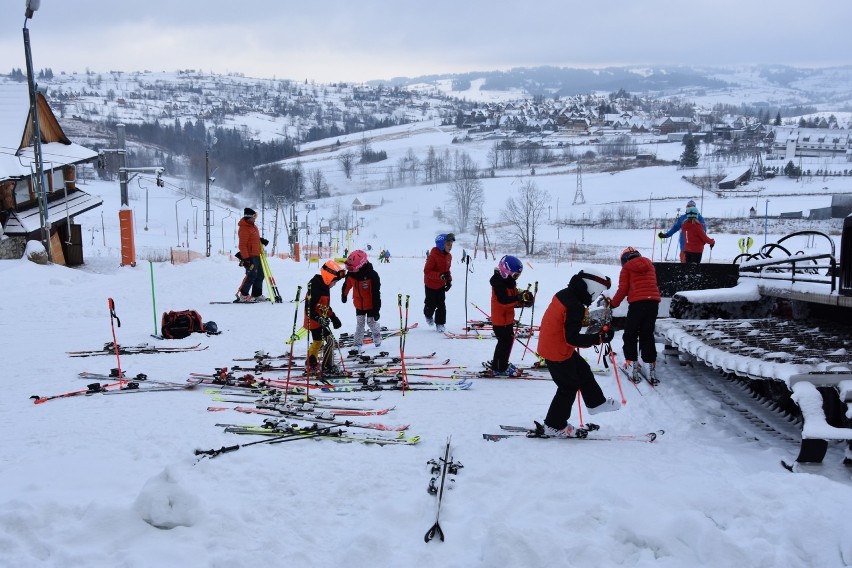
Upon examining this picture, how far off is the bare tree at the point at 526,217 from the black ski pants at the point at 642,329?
5069 cm

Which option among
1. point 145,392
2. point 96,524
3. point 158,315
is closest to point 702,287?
point 145,392

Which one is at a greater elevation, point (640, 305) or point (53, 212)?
point (53, 212)

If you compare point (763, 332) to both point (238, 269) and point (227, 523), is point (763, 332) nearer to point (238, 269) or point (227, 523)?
point (227, 523)

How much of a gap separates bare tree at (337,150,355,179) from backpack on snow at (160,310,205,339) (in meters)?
116

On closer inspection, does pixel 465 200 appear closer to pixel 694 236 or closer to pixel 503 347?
pixel 694 236

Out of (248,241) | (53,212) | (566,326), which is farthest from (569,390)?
(53,212)

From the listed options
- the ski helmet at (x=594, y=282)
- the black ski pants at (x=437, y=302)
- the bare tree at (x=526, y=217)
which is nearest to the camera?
the ski helmet at (x=594, y=282)

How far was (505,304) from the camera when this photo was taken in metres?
8.73

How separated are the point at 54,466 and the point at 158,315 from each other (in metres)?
9.51

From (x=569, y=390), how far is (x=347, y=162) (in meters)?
125

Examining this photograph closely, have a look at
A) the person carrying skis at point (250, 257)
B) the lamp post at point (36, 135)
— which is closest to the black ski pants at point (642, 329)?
the person carrying skis at point (250, 257)

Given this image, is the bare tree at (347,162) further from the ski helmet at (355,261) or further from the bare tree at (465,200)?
the ski helmet at (355,261)

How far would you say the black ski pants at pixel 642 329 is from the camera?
841 centimetres

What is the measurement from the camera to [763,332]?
25.9ft
